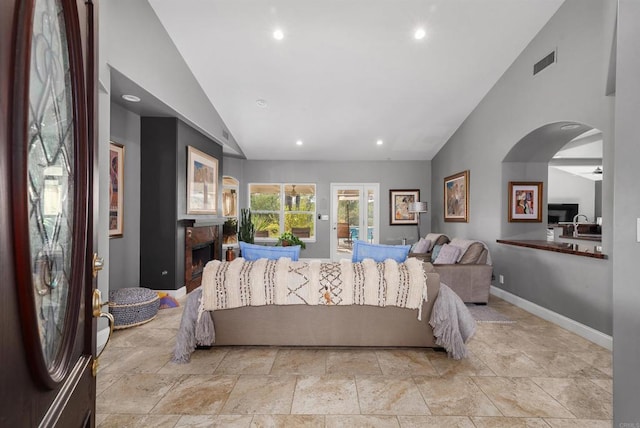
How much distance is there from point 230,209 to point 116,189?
3.60 meters

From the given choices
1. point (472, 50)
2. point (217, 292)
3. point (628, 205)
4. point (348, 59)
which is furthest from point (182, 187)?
point (628, 205)

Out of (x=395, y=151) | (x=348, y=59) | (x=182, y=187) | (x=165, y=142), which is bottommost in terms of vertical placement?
(x=182, y=187)

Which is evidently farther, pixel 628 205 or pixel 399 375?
pixel 399 375

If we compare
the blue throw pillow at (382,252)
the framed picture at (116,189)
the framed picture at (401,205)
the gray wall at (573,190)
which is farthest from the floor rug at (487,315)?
the gray wall at (573,190)

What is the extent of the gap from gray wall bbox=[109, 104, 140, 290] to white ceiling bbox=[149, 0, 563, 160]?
1182 millimetres

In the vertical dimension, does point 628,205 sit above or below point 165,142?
below

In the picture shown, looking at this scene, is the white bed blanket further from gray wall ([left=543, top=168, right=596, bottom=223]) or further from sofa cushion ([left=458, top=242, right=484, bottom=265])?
gray wall ([left=543, top=168, right=596, bottom=223])

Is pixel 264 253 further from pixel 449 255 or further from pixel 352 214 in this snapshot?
pixel 352 214

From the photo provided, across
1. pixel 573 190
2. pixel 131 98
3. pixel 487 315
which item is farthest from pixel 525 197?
pixel 573 190

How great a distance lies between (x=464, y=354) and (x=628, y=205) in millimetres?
1704

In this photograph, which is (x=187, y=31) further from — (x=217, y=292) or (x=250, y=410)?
(x=250, y=410)

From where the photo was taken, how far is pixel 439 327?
264 centimetres

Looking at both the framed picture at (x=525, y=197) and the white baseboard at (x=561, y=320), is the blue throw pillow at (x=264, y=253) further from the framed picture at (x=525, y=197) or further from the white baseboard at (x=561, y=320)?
the framed picture at (x=525, y=197)

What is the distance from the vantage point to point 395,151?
7168 mm
